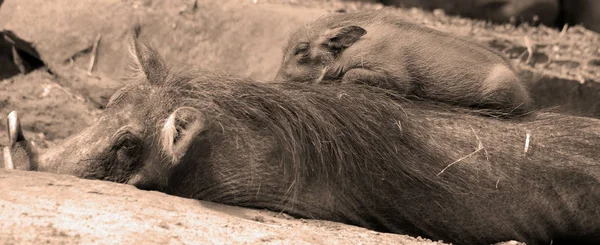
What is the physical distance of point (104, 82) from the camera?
18.9 ft

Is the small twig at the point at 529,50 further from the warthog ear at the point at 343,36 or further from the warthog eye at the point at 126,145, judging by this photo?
the warthog eye at the point at 126,145

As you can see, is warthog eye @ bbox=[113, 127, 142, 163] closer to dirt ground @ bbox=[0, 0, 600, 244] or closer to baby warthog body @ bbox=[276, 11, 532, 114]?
baby warthog body @ bbox=[276, 11, 532, 114]

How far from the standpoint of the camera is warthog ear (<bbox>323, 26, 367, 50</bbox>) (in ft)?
13.7

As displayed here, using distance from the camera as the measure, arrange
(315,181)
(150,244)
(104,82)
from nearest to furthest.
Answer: (150,244)
(315,181)
(104,82)

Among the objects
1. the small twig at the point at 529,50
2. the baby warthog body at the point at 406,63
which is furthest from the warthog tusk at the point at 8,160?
the small twig at the point at 529,50

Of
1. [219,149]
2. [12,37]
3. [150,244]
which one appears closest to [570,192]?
[219,149]

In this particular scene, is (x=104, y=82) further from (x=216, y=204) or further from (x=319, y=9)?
(x=216, y=204)

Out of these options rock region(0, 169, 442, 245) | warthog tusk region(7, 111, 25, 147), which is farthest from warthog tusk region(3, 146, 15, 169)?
rock region(0, 169, 442, 245)

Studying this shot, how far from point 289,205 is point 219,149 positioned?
34 cm

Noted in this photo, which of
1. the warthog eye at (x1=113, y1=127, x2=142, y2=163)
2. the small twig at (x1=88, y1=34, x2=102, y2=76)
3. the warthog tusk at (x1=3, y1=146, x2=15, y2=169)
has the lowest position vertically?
the small twig at (x1=88, y1=34, x2=102, y2=76)

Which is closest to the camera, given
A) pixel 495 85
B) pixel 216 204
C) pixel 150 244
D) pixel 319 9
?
pixel 150 244

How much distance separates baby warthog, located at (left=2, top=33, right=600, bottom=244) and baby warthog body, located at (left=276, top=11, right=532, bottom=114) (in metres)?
0.10

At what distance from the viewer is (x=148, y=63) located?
382cm

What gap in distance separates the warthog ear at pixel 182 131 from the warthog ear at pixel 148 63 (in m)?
0.33
